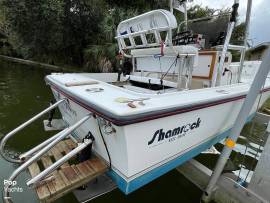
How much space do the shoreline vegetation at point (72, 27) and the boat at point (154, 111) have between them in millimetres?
6213

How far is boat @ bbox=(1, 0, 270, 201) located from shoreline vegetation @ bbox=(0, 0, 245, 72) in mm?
6213

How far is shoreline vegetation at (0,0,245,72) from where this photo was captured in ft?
30.4

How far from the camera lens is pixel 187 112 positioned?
1.99m

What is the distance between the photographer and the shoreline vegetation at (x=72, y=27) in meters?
9.27

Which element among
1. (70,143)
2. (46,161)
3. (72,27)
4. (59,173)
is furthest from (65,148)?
(72,27)

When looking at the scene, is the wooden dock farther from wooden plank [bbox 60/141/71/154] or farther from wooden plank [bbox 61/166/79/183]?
wooden plank [bbox 60/141/71/154]

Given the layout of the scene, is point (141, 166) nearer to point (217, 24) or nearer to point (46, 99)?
point (217, 24)

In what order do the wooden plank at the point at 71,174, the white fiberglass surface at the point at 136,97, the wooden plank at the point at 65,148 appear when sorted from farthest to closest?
the wooden plank at the point at 65,148
the wooden plank at the point at 71,174
the white fiberglass surface at the point at 136,97

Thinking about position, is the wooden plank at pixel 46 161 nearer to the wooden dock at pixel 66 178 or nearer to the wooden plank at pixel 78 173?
the wooden dock at pixel 66 178

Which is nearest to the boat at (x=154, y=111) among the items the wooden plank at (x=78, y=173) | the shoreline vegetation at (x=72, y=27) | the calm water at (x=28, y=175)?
the wooden plank at (x=78, y=173)

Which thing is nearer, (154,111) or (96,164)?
(154,111)

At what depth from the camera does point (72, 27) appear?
11930mm

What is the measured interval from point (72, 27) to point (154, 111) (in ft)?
38.3

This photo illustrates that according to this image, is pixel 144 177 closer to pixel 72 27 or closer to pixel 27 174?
pixel 27 174
